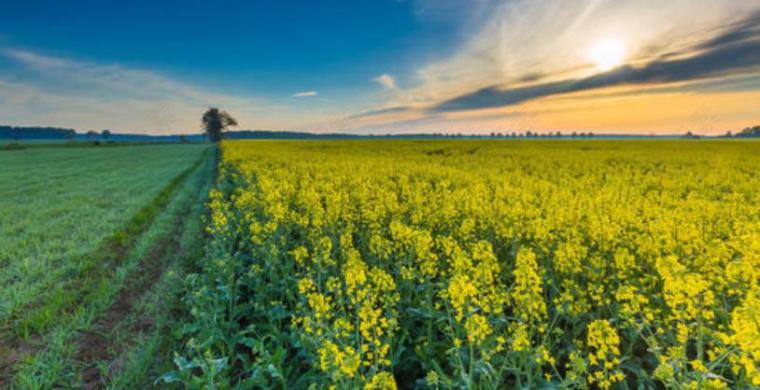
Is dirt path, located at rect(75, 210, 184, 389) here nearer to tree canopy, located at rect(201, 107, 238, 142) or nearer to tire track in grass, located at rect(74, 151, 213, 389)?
tire track in grass, located at rect(74, 151, 213, 389)

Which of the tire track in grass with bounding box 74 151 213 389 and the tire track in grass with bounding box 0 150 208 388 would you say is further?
the tire track in grass with bounding box 0 150 208 388

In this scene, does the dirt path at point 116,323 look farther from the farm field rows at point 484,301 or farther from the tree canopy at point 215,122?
the tree canopy at point 215,122

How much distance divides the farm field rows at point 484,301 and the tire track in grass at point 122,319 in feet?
2.98

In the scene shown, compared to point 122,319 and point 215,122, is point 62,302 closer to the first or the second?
point 122,319

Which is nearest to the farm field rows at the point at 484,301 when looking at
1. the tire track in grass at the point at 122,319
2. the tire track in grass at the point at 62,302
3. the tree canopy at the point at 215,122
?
the tire track in grass at the point at 122,319

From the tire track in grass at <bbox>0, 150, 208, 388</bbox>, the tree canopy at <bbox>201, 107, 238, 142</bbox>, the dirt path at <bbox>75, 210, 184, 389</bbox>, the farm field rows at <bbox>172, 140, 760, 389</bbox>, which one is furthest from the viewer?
the tree canopy at <bbox>201, 107, 238, 142</bbox>

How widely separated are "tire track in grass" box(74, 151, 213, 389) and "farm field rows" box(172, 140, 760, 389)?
35.7 inches

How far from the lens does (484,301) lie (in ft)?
9.89

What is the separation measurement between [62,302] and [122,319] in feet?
3.70

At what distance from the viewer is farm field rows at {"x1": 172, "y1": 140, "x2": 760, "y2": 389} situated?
262 cm

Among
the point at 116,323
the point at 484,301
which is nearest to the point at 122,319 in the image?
the point at 116,323

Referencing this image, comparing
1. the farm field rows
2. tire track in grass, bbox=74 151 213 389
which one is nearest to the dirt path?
tire track in grass, bbox=74 151 213 389

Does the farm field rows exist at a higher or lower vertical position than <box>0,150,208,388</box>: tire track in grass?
higher

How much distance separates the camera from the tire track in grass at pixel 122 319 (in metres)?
4.38
